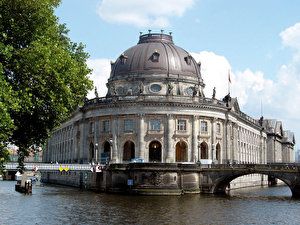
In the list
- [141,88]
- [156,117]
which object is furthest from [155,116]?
[141,88]

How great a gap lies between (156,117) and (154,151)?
23.2 ft

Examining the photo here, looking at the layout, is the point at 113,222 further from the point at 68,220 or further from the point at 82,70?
the point at 82,70

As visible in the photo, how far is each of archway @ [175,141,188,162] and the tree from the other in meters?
59.0

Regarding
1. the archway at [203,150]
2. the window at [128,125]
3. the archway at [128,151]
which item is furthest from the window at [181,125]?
the archway at [128,151]

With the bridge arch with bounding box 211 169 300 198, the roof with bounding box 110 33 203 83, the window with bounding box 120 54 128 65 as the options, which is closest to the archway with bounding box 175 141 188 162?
the roof with bounding box 110 33 203 83

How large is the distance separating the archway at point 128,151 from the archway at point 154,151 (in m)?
3.28

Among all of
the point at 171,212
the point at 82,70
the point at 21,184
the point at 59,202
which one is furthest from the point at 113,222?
the point at 21,184

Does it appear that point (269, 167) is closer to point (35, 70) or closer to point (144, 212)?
point (144, 212)

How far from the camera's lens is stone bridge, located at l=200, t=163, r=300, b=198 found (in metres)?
68.9

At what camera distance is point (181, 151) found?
311 feet

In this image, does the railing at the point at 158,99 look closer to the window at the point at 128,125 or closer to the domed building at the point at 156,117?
the domed building at the point at 156,117

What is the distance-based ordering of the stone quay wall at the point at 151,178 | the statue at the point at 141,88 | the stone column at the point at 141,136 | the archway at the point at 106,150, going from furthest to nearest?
the archway at the point at 106,150
the statue at the point at 141,88
the stone column at the point at 141,136
the stone quay wall at the point at 151,178

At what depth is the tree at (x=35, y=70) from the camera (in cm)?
3134

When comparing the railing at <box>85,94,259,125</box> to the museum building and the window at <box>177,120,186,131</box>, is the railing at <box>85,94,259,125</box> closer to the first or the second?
the museum building
